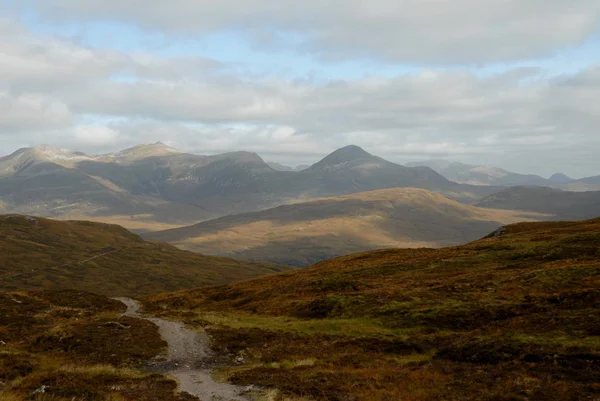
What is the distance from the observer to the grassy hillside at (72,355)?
25359mm

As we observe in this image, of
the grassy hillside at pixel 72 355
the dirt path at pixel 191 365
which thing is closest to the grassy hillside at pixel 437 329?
the dirt path at pixel 191 365

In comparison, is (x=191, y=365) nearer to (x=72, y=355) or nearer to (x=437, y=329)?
(x=72, y=355)

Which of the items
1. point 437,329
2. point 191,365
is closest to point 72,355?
point 191,365

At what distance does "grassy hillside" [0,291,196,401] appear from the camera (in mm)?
25359

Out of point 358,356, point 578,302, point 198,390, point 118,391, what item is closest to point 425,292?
point 578,302

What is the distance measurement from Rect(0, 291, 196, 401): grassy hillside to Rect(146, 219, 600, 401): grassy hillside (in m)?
6.68

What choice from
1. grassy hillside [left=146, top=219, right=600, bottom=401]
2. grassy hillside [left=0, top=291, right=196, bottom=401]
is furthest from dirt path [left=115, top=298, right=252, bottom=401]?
grassy hillside [left=146, top=219, right=600, bottom=401]

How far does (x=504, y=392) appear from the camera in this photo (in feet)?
79.7

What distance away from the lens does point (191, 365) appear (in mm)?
36688

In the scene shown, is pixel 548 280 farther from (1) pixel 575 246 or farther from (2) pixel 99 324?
(2) pixel 99 324

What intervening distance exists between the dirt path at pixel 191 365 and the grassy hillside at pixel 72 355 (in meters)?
1.21

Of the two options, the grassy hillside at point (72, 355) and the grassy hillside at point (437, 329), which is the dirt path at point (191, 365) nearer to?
the grassy hillside at point (72, 355)

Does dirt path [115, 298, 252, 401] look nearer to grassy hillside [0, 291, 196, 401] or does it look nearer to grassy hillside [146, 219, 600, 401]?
grassy hillside [0, 291, 196, 401]

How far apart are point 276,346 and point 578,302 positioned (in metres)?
27.2
